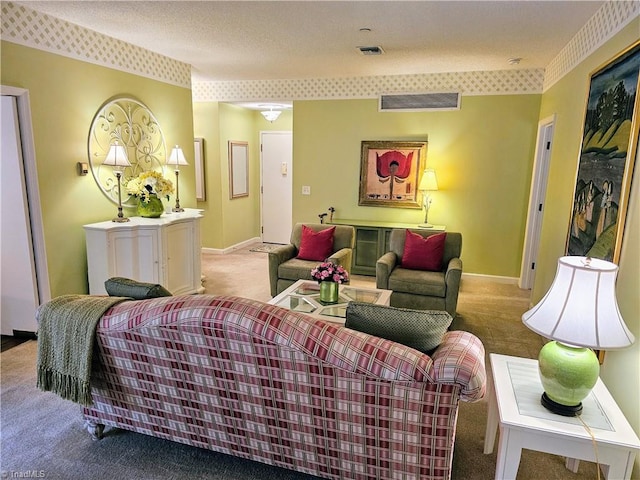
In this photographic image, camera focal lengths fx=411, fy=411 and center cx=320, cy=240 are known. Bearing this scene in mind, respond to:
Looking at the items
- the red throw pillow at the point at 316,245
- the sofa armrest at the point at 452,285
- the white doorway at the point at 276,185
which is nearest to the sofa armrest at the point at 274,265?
the red throw pillow at the point at 316,245

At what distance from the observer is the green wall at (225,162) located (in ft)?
20.8

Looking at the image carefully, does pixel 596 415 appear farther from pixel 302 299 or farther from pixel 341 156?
pixel 341 156

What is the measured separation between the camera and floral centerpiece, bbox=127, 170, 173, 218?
13.3 feet

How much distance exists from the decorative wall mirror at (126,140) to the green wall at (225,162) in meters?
1.74

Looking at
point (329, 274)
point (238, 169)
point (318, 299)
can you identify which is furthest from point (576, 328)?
point (238, 169)

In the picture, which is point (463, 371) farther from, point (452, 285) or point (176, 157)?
point (176, 157)

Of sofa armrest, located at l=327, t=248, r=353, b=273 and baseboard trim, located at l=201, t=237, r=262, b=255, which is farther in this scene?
baseboard trim, located at l=201, t=237, r=262, b=255

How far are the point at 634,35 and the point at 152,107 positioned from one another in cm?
419

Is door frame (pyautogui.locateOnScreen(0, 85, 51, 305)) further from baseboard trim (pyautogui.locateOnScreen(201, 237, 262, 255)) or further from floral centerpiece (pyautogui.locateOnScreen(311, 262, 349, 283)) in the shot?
baseboard trim (pyautogui.locateOnScreen(201, 237, 262, 255))

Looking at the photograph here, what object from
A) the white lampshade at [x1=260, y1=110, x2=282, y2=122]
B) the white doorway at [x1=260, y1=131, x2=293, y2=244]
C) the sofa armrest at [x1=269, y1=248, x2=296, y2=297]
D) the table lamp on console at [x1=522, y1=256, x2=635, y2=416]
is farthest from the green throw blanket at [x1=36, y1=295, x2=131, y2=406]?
the white doorway at [x1=260, y1=131, x2=293, y2=244]

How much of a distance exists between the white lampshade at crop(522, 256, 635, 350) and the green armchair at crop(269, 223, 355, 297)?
8.57ft

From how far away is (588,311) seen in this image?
1.58 m

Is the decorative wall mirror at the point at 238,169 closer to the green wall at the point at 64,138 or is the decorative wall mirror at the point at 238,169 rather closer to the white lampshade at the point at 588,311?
the green wall at the point at 64,138

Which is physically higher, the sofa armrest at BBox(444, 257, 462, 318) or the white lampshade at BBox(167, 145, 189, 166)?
the white lampshade at BBox(167, 145, 189, 166)
